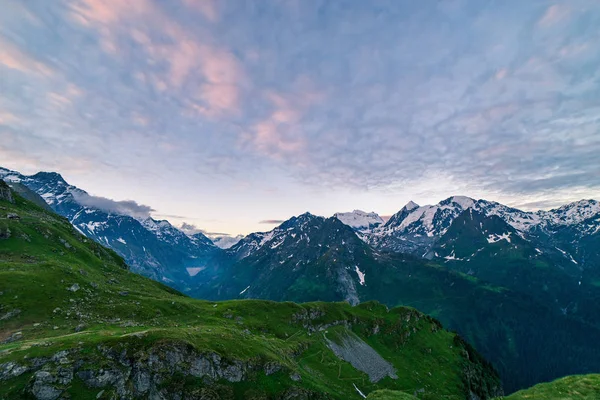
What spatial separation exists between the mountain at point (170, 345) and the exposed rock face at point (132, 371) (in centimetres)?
15

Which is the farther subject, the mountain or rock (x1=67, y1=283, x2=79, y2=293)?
rock (x1=67, y1=283, x2=79, y2=293)

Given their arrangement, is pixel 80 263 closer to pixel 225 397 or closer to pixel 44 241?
pixel 44 241

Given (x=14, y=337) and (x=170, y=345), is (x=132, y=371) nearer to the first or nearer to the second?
(x=170, y=345)

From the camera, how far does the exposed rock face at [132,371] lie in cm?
4191

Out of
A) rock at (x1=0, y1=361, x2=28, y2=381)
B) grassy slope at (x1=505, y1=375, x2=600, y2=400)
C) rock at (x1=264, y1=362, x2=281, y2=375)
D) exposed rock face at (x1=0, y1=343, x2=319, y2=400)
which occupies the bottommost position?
rock at (x1=264, y1=362, x2=281, y2=375)

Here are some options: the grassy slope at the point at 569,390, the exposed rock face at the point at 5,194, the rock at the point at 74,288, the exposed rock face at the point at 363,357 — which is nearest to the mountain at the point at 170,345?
the rock at the point at 74,288

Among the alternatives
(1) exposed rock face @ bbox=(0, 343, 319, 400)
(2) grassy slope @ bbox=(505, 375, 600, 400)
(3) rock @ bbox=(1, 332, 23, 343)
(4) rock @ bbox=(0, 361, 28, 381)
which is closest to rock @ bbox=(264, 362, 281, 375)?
(1) exposed rock face @ bbox=(0, 343, 319, 400)

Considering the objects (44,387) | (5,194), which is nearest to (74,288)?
(44,387)

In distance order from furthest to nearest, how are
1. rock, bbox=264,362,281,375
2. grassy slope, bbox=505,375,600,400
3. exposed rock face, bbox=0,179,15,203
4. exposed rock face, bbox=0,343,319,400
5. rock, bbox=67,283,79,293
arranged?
exposed rock face, bbox=0,179,15,203 → rock, bbox=67,283,79,293 → rock, bbox=264,362,281,375 → exposed rock face, bbox=0,343,319,400 → grassy slope, bbox=505,375,600,400

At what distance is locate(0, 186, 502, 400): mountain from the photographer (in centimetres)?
4666

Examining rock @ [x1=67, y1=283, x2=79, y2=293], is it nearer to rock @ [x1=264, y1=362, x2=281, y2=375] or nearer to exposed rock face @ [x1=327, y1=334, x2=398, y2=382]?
rock @ [x1=264, y1=362, x2=281, y2=375]

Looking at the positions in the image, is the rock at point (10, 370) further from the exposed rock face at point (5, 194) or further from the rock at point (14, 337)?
the exposed rock face at point (5, 194)

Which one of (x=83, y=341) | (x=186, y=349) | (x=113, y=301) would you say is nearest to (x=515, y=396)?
(x=186, y=349)

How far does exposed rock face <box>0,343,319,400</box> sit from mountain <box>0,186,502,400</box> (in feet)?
0.49
